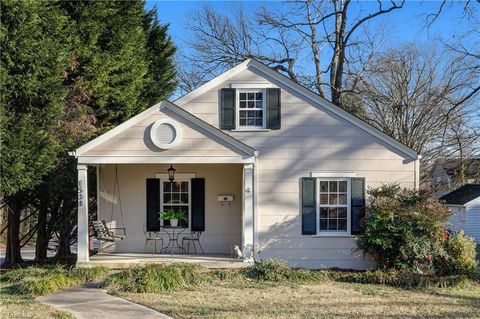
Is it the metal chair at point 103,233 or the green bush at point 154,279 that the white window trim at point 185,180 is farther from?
the green bush at point 154,279

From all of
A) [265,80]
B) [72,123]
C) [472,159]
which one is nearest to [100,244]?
[72,123]

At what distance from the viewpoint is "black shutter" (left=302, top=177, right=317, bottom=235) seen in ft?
39.4

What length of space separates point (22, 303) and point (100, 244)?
496 cm

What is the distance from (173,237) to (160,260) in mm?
1733

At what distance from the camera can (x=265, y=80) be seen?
40.5 ft

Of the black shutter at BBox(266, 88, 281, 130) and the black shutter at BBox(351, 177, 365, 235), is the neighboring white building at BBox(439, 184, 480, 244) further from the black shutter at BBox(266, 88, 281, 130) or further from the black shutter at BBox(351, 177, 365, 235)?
the black shutter at BBox(266, 88, 281, 130)

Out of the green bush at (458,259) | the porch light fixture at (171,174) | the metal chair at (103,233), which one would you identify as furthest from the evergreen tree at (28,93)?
the green bush at (458,259)

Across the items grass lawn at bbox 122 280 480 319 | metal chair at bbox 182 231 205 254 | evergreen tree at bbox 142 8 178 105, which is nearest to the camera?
grass lawn at bbox 122 280 480 319

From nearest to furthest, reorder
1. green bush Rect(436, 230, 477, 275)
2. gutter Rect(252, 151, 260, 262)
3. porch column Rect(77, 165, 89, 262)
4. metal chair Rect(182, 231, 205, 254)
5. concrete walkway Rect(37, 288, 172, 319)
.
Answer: concrete walkway Rect(37, 288, 172, 319) < green bush Rect(436, 230, 477, 275) < porch column Rect(77, 165, 89, 262) < gutter Rect(252, 151, 260, 262) < metal chair Rect(182, 231, 205, 254)

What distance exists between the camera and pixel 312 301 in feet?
27.9

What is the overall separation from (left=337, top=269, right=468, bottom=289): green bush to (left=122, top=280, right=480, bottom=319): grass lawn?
283 mm

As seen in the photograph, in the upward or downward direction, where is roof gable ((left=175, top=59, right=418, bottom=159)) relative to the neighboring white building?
upward

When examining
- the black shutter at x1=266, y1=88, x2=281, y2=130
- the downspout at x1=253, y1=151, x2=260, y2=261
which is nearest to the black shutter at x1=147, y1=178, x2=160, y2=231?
the downspout at x1=253, y1=151, x2=260, y2=261

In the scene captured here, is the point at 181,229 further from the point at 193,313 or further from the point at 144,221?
the point at 193,313
